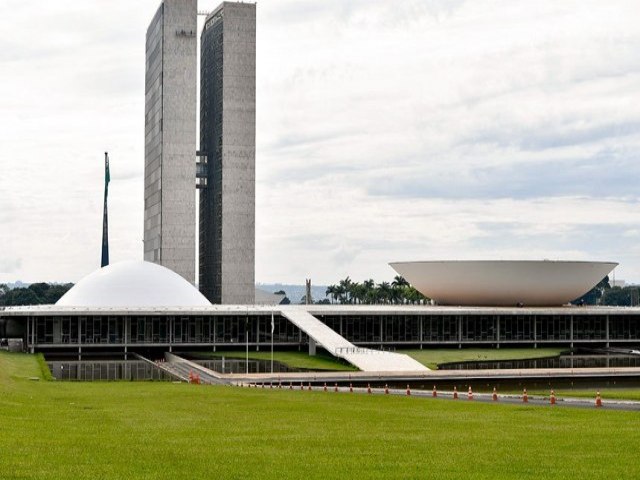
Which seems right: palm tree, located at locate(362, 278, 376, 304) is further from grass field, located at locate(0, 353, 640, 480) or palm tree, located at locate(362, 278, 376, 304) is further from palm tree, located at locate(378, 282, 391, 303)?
grass field, located at locate(0, 353, 640, 480)

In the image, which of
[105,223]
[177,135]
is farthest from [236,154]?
[105,223]

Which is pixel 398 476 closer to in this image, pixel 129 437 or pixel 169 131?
pixel 129 437

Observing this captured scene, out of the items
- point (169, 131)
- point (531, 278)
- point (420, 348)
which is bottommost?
point (420, 348)

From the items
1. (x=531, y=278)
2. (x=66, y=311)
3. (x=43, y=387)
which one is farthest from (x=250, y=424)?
(x=531, y=278)

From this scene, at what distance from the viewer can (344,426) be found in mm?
24438

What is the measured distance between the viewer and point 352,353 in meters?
67.3

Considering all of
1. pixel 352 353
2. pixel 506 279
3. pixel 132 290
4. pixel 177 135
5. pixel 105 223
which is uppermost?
pixel 177 135

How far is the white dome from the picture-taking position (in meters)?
88.9

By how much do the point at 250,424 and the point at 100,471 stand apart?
8.91 m

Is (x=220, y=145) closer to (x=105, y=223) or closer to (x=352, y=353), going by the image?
(x=105, y=223)

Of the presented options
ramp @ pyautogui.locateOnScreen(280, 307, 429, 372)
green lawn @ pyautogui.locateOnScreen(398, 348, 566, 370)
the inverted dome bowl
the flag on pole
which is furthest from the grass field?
the flag on pole

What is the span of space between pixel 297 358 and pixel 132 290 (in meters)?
23.2

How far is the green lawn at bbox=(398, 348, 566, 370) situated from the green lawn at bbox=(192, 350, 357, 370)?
20.5ft

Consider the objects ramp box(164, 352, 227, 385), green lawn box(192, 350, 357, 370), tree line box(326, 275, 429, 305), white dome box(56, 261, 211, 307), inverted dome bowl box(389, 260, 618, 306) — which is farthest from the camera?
tree line box(326, 275, 429, 305)
